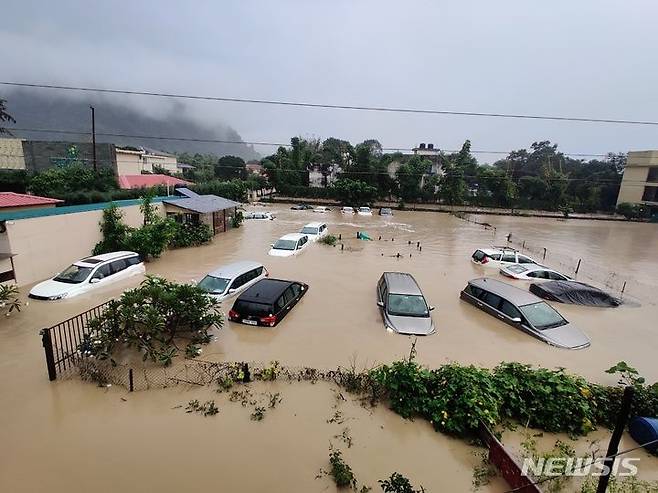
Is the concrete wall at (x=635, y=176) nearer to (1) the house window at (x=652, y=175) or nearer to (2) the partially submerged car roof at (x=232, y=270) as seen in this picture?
(1) the house window at (x=652, y=175)

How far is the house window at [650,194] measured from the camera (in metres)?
52.3

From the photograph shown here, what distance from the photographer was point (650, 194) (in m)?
52.7

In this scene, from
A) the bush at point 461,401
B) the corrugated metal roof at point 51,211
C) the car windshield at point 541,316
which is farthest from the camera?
the corrugated metal roof at point 51,211

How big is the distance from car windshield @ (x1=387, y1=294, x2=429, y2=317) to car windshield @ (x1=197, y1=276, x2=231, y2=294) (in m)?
5.52

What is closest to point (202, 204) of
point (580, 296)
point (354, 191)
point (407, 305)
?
point (407, 305)

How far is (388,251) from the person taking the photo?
876 inches

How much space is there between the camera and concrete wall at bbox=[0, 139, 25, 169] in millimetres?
34094

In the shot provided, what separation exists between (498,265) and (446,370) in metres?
14.0

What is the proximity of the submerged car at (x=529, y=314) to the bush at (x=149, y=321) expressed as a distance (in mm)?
9019

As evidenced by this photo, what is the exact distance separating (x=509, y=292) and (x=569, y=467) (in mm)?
7301

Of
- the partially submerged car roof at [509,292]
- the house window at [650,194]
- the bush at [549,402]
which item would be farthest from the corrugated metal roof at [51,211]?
the house window at [650,194]

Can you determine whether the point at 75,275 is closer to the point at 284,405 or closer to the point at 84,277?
the point at 84,277

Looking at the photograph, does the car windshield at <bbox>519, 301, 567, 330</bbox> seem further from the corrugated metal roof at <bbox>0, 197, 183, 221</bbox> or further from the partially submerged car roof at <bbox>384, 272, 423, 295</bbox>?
the corrugated metal roof at <bbox>0, 197, 183, 221</bbox>

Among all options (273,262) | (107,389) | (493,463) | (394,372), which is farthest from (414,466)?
(273,262)
